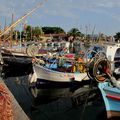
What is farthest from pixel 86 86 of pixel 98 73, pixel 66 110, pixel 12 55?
pixel 12 55

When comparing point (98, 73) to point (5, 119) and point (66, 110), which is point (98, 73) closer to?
point (66, 110)

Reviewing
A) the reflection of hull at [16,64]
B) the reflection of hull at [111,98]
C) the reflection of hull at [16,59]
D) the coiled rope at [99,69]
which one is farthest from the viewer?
the reflection of hull at [16,59]

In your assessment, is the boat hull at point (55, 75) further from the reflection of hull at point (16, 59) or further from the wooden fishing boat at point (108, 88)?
the reflection of hull at point (16, 59)

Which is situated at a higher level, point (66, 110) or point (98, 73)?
point (98, 73)

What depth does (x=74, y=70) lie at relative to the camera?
20844 mm

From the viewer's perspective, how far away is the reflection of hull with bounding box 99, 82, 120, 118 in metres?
11.8

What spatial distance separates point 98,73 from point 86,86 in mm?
7322

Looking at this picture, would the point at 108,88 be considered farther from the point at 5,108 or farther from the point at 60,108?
the point at 5,108

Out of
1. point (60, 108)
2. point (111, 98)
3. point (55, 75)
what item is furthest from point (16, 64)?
point (111, 98)

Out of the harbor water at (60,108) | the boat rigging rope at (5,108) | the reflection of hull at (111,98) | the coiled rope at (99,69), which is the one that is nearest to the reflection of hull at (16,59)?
the harbor water at (60,108)

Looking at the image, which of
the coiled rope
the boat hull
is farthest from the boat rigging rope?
the boat hull

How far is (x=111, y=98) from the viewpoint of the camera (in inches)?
473

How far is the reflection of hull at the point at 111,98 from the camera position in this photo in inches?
465

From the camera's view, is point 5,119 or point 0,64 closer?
point 5,119
